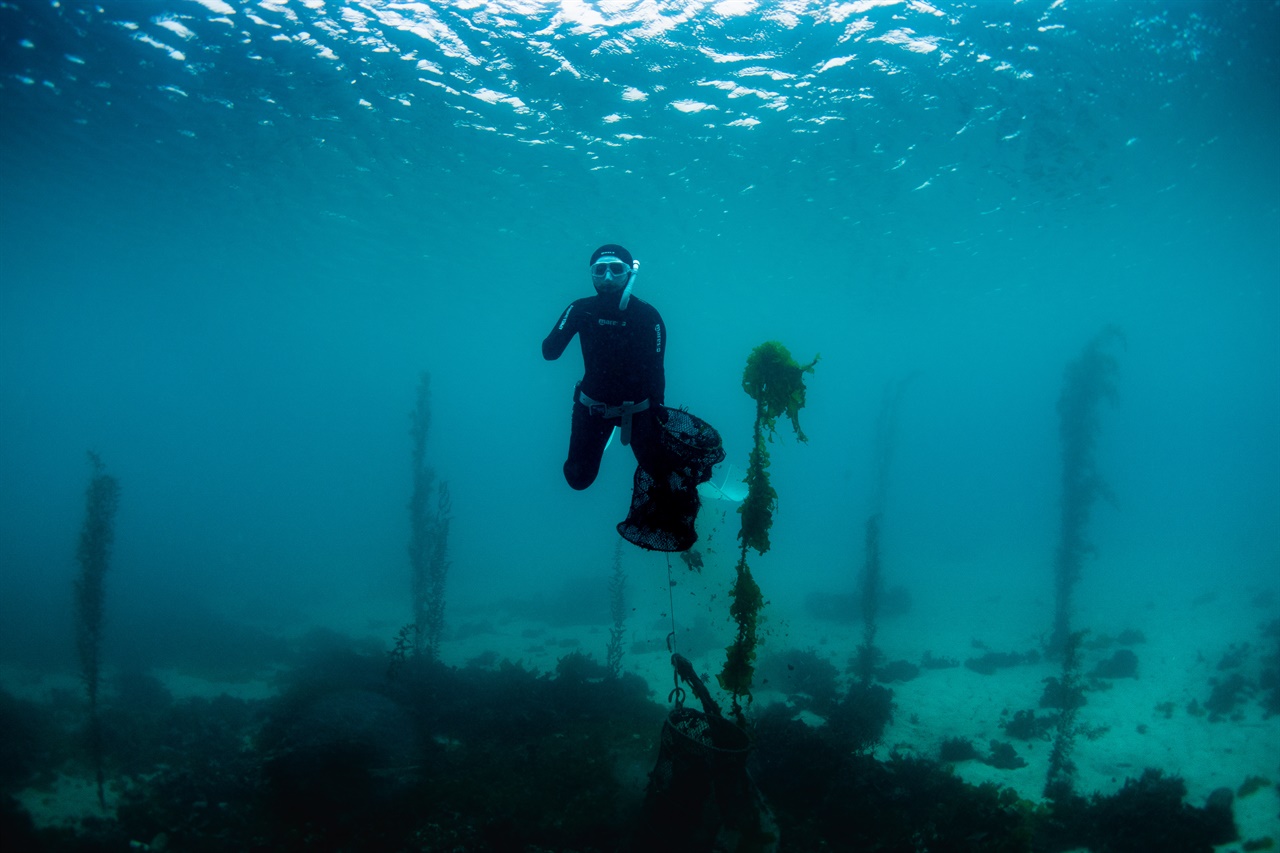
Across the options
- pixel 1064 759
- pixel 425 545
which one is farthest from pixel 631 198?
pixel 1064 759

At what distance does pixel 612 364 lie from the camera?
5.08 metres

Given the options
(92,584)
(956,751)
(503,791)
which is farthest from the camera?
(956,751)

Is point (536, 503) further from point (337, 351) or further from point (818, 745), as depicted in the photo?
point (818, 745)

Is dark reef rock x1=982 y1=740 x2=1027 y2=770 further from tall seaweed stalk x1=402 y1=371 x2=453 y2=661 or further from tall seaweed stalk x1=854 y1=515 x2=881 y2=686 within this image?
tall seaweed stalk x1=402 y1=371 x2=453 y2=661

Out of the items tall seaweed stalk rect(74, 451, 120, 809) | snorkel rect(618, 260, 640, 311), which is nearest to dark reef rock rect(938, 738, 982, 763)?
snorkel rect(618, 260, 640, 311)

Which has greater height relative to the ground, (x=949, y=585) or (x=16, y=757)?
(x=949, y=585)

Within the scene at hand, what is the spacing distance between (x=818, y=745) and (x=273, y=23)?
16.2 metres

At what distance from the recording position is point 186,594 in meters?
27.2

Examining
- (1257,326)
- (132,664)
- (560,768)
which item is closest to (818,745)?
(560,768)

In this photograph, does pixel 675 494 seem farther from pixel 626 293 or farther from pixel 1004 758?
pixel 1004 758

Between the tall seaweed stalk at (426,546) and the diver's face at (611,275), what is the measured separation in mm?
11585

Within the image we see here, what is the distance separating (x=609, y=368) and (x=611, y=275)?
883mm

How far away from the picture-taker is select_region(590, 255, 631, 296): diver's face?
5.24 metres

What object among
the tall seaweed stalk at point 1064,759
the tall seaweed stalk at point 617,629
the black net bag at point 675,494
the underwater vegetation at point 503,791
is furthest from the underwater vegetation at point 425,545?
the tall seaweed stalk at point 1064,759
